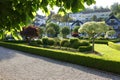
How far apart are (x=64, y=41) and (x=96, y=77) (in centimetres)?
1671

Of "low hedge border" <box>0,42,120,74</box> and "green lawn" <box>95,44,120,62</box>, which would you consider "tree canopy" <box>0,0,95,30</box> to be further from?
"green lawn" <box>95,44,120,62</box>

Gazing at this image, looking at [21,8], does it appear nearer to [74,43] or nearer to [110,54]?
[110,54]

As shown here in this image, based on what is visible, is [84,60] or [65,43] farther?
[65,43]

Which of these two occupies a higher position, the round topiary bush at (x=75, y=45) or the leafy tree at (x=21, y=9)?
the leafy tree at (x=21, y=9)

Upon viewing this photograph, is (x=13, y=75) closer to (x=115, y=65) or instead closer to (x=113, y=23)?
(x=115, y=65)

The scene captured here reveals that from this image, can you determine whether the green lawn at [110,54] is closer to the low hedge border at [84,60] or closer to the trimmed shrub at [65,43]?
the low hedge border at [84,60]

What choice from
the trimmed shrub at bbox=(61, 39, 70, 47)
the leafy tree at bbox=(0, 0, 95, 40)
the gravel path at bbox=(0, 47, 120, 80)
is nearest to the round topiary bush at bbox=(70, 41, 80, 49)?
the trimmed shrub at bbox=(61, 39, 70, 47)

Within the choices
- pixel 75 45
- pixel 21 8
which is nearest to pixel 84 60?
pixel 75 45

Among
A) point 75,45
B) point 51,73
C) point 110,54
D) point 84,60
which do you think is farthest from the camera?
point 75,45

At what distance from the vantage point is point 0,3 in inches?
150

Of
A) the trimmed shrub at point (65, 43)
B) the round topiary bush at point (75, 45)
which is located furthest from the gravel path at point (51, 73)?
the trimmed shrub at point (65, 43)

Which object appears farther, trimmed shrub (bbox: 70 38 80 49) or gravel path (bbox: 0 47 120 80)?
trimmed shrub (bbox: 70 38 80 49)

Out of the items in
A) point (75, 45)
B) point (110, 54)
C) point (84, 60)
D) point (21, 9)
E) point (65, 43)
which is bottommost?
point (110, 54)

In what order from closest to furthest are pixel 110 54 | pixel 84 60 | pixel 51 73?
pixel 51 73 < pixel 84 60 < pixel 110 54
